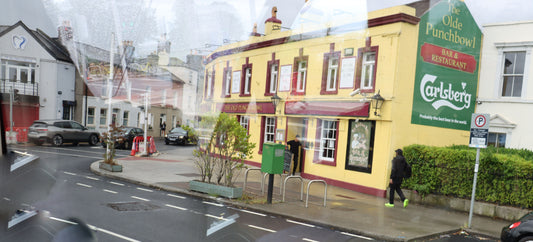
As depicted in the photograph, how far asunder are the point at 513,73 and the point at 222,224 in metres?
10.7

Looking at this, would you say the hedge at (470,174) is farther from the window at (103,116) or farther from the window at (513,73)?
the window at (103,116)

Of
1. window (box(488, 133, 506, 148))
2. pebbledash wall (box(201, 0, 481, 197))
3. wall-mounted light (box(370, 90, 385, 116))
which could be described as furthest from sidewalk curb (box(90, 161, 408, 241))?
window (box(488, 133, 506, 148))

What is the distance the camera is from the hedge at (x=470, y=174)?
934 centimetres

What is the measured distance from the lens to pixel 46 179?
9.46 ft

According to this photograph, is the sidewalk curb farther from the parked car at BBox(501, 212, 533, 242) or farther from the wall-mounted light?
the wall-mounted light

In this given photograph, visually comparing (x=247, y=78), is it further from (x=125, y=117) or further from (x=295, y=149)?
(x=295, y=149)

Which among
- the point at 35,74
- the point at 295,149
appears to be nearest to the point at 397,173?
the point at 295,149

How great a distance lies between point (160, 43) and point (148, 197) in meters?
6.64

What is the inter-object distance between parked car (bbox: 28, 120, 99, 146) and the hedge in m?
9.86

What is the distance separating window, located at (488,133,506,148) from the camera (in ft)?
44.0

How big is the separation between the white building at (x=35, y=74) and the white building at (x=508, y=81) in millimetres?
11869

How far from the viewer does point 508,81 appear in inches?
476

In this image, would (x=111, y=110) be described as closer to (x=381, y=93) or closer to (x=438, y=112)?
(x=381, y=93)

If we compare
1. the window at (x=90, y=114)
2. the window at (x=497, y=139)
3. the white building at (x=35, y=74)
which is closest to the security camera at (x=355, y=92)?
the window at (x=497, y=139)
